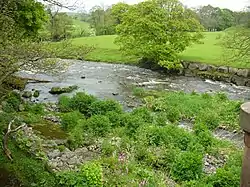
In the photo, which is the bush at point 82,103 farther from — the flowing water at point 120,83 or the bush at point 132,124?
the bush at point 132,124

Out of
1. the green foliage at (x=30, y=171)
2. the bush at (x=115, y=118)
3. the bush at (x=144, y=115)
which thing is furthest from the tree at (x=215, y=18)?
the green foliage at (x=30, y=171)

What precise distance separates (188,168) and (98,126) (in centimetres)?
546

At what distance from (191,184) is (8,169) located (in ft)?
17.2

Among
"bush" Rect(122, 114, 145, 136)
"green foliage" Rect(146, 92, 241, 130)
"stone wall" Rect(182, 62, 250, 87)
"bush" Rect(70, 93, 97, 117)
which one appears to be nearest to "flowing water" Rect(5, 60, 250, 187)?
"stone wall" Rect(182, 62, 250, 87)

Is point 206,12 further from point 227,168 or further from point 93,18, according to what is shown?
point 227,168

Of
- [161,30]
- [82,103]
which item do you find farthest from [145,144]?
[161,30]

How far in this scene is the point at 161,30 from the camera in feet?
124

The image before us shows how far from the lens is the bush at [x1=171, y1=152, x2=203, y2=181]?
11.5 metres

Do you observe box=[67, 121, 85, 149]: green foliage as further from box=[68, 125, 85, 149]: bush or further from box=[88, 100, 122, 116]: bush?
box=[88, 100, 122, 116]: bush

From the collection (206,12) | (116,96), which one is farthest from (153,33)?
(206,12)

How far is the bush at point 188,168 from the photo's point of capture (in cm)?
1151

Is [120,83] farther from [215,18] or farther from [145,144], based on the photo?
[215,18]

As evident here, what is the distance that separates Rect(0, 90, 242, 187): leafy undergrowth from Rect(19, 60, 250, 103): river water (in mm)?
4506

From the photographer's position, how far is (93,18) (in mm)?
73438
